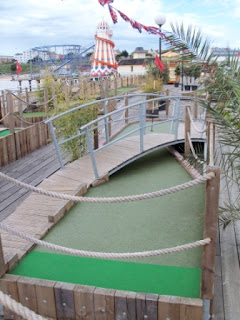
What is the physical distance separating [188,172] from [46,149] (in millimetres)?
4235

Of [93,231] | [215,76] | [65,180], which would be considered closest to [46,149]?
[65,180]

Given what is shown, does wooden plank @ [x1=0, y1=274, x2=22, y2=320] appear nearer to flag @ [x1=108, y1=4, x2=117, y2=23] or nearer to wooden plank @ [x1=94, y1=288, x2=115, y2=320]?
wooden plank @ [x1=94, y1=288, x2=115, y2=320]

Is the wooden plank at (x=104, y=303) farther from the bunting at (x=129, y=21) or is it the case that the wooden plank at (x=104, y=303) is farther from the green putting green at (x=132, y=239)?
the bunting at (x=129, y=21)

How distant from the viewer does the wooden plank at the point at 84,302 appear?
2556 mm

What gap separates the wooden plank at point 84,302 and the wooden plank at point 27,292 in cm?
35

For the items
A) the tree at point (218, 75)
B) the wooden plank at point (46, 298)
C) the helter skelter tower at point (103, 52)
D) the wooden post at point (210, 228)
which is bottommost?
the wooden plank at point (46, 298)

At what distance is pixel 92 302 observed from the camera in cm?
256

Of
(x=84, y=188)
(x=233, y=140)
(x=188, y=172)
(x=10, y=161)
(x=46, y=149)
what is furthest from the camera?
(x=46, y=149)

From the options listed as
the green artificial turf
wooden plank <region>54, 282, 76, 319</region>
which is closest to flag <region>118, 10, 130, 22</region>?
the green artificial turf

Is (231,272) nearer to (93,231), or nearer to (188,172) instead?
(93,231)

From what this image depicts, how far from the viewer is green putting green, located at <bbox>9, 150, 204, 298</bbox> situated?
109 inches

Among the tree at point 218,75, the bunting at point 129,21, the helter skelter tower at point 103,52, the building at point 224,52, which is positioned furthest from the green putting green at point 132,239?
the helter skelter tower at point 103,52

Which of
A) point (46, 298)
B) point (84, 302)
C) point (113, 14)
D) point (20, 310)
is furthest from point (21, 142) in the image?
point (113, 14)

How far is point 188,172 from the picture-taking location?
5484 mm
